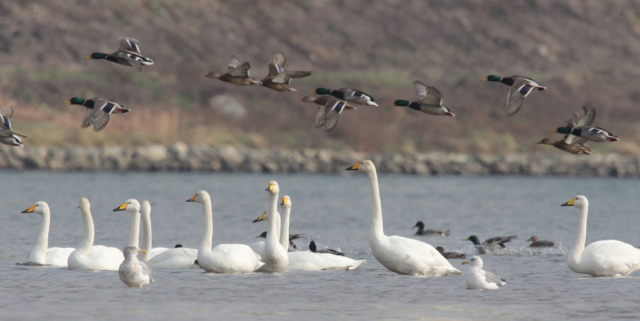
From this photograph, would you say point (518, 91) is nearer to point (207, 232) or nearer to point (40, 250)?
point (207, 232)

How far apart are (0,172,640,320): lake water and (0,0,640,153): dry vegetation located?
23.9 ft

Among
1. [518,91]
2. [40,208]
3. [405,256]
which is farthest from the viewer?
[40,208]

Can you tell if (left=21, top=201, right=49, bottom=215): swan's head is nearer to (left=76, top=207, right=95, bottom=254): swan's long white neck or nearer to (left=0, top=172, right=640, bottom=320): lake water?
(left=0, top=172, right=640, bottom=320): lake water

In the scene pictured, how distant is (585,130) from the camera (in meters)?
11.5

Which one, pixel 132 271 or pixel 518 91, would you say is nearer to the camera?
pixel 518 91

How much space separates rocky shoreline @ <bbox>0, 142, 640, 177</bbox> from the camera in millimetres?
42375

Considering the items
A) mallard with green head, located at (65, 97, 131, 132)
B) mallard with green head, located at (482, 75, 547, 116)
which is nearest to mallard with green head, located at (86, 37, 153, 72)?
mallard with green head, located at (65, 97, 131, 132)

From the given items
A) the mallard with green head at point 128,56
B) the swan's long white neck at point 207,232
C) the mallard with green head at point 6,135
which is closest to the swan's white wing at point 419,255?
the swan's long white neck at point 207,232

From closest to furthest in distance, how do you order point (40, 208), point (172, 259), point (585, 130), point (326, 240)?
1. point (585, 130)
2. point (172, 259)
3. point (40, 208)
4. point (326, 240)

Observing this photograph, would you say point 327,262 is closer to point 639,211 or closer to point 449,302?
point 449,302

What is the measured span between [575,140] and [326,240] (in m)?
8.13

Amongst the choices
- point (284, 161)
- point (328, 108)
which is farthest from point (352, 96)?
point (284, 161)

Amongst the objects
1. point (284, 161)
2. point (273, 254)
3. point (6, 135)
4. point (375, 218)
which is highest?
point (284, 161)

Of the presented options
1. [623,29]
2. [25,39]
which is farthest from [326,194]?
[623,29]
